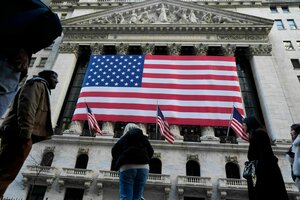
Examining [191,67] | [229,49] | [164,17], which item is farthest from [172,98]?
[164,17]

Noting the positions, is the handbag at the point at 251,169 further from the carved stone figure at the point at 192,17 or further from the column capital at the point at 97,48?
the carved stone figure at the point at 192,17

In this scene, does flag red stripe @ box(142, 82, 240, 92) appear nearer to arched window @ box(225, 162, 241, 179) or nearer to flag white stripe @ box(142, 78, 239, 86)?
flag white stripe @ box(142, 78, 239, 86)

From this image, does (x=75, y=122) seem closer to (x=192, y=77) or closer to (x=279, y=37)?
(x=192, y=77)

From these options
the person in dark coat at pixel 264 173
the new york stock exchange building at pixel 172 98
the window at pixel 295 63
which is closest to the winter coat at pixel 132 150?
the person in dark coat at pixel 264 173

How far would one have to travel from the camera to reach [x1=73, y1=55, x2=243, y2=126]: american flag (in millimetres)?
22406

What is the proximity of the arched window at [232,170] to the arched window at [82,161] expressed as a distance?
12.3 m

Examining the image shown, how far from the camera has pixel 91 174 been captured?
20.7 metres

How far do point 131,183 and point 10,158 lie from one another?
313 cm

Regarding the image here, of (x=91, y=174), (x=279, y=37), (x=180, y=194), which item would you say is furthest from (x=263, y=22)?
(x=91, y=174)

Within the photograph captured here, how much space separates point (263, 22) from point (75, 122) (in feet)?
81.3

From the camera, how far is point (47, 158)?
22.8 metres

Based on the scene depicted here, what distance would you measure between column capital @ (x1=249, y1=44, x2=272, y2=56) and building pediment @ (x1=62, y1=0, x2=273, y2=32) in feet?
7.76

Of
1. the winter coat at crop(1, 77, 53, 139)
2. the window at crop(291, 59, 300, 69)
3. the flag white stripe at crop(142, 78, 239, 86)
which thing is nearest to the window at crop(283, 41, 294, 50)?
the window at crop(291, 59, 300, 69)

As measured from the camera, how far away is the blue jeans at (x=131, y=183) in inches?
242
